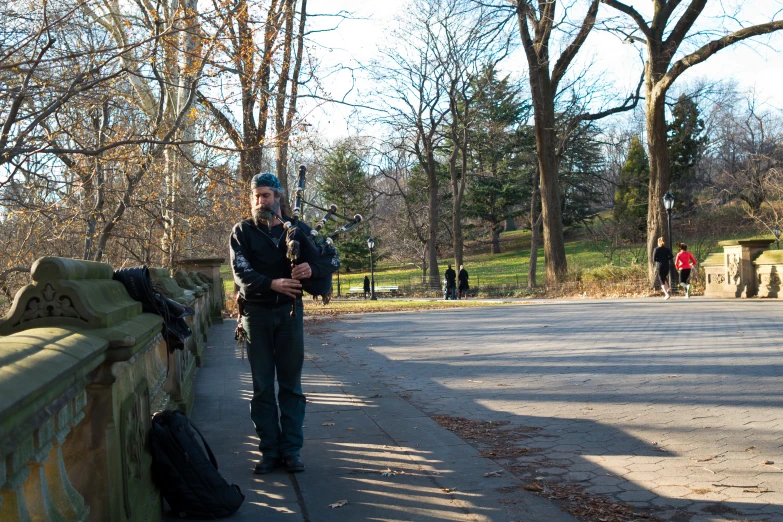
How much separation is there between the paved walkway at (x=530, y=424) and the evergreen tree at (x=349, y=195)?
3749 centimetres

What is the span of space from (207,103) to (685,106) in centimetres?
2896

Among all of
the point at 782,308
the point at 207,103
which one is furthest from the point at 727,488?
the point at 782,308

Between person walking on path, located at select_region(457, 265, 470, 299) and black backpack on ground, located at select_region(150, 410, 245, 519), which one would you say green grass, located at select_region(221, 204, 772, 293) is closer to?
person walking on path, located at select_region(457, 265, 470, 299)

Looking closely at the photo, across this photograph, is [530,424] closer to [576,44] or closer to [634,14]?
[634,14]

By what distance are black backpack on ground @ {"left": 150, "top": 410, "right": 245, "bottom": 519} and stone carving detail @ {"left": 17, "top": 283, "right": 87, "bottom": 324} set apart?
1.28 m

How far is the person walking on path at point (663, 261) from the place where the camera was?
24891 millimetres

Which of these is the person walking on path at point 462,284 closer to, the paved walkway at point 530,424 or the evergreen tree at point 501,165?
the evergreen tree at point 501,165

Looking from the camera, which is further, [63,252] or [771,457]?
[63,252]

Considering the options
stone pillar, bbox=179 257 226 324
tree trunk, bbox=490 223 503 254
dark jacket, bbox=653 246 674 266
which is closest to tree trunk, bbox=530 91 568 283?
dark jacket, bbox=653 246 674 266

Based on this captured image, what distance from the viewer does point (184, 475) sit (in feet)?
14.3

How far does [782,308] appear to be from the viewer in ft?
60.2

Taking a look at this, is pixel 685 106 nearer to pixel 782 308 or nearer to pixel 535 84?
pixel 535 84

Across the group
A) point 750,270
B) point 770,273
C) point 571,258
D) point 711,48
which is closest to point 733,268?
point 750,270

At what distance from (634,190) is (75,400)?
57.7 m
